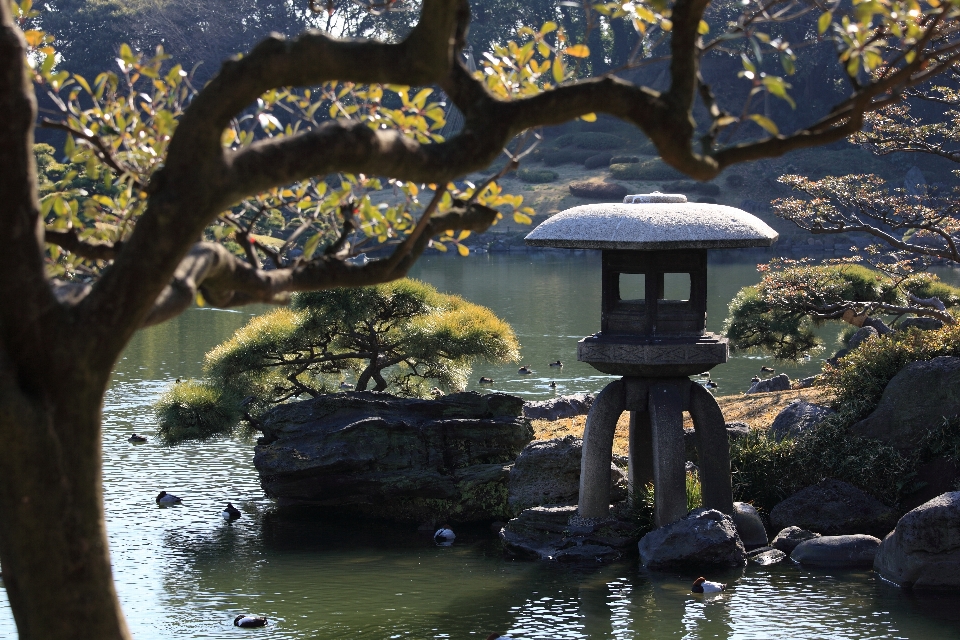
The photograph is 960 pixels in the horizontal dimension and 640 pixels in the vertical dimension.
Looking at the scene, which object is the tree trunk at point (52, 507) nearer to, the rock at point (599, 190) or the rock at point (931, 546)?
the rock at point (931, 546)

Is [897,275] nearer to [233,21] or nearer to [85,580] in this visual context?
[85,580]

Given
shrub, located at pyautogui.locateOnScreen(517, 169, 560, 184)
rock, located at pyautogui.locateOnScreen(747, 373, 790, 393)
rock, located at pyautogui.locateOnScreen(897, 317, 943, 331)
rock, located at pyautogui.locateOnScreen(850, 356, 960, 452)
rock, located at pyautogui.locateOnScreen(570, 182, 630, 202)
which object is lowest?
rock, located at pyautogui.locateOnScreen(747, 373, 790, 393)

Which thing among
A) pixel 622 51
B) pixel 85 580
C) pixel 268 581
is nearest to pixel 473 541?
pixel 268 581

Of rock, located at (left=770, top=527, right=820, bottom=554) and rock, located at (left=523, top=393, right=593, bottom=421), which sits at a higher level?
rock, located at (left=523, top=393, right=593, bottom=421)

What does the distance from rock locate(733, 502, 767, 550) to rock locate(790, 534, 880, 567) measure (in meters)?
0.48

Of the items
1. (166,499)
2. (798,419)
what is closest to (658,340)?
(798,419)

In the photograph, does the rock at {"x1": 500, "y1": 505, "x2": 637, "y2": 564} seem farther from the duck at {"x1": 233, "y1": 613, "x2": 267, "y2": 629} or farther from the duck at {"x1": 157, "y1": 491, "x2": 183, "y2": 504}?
the duck at {"x1": 157, "y1": 491, "x2": 183, "y2": 504}

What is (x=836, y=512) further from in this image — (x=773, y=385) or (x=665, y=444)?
(x=773, y=385)

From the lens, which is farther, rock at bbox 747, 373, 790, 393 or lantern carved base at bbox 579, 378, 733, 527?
rock at bbox 747, 373, 790, 393

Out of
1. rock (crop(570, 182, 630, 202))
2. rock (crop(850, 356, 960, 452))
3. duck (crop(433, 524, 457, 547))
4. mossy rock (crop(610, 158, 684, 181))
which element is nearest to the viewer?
rock (crop(850, 356, 960, 452))

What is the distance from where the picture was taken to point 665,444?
35.7ft

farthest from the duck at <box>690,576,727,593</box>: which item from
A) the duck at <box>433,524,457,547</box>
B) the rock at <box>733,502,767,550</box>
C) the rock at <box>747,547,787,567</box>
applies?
the duck at <box>433,524,457,547</box>

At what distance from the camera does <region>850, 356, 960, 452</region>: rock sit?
38.4 ft

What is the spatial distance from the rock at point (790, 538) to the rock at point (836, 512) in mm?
248
